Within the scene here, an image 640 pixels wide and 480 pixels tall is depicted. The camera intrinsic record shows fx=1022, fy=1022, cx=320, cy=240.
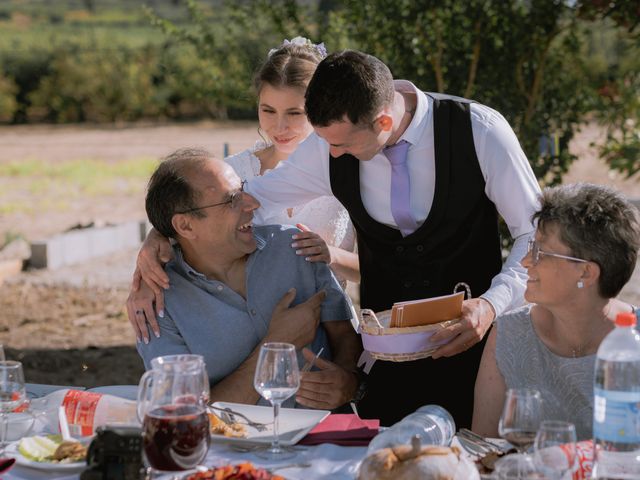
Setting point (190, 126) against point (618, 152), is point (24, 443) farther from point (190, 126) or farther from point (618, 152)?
point (190, 126)

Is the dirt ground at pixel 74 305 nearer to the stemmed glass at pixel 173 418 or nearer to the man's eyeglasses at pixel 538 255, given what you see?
the stemmed glass at pixel 173 418

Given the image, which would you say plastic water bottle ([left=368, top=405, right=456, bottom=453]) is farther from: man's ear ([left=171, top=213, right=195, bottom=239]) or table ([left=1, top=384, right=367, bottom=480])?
man's ear ([left=171, top=213, right=195, bottom=239])

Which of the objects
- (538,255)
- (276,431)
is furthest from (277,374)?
(538,255)

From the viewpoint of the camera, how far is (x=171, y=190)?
340 centimetres

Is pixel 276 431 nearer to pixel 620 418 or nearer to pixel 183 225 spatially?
pixel 620 418

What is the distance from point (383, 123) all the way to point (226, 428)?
1.14m

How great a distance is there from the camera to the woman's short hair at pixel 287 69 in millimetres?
3953

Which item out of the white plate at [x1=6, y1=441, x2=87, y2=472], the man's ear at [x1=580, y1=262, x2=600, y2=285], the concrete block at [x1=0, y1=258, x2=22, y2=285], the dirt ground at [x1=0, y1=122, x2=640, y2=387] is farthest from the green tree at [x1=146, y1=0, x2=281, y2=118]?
the white plate at [x1=6, y1=441, x2=87, y2=472]

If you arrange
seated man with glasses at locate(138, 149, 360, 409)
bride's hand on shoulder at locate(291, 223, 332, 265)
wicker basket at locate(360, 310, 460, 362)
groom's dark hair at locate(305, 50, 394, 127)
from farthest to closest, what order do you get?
bride's hand on shoulder at locate(291, 223, 332, 265)
seated man with glasses at locate(138, 149, 360, 409)
groom's dark hair at locate(305, 50, 394, 127)
wicker basket at locate(360, 310, 460, 362)

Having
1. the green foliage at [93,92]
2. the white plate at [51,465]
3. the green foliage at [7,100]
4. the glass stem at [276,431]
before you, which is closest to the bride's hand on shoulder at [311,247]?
the glass stem at [276,431]

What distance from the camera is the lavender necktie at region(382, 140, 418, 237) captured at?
3488 mm

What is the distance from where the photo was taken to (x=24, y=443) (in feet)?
8.41

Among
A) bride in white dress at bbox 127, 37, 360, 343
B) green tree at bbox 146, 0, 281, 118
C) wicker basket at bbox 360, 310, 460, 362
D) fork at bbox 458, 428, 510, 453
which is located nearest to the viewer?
fork at bbox 458, 428, 510, 453

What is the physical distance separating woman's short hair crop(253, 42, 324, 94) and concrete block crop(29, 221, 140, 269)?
19.0 feet
